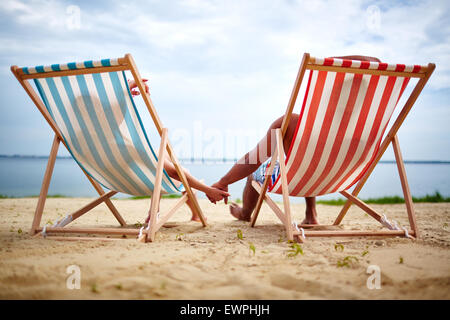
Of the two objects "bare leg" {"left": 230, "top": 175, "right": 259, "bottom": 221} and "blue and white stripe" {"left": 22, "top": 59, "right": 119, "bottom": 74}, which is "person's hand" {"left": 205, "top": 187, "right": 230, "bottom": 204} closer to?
"bare leg" {"left": 230, "top": 175, "right": 259, "bottom": 221}

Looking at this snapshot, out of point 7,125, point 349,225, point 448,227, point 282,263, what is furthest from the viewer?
point 7,125

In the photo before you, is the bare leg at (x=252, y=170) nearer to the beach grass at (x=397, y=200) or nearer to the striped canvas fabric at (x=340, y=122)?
the striped canvas fabric at (x=340, y=122)

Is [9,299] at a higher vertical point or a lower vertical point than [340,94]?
lower

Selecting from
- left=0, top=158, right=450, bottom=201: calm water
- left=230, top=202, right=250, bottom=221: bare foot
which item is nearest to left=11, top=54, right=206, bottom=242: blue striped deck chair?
left=230, top=202, right=250, bottom=221: bare foot

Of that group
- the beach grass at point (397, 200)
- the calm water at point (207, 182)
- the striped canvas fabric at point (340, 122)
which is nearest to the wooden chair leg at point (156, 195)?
the striped canvas fabric at point (340, 122)

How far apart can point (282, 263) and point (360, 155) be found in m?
1.28

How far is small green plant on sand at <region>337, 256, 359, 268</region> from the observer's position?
1400mm

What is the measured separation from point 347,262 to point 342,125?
3.44 feet

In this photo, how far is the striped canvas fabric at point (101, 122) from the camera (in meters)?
1.97

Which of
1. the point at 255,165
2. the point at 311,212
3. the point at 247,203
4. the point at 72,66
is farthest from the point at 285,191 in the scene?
the point at 72,66

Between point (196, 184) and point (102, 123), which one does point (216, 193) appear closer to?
point (196, 184)
